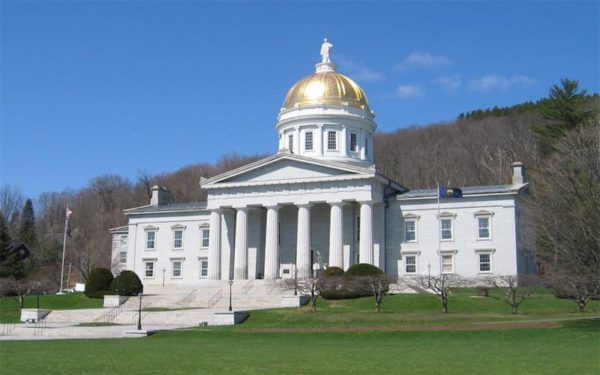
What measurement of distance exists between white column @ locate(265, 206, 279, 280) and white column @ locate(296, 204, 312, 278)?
2182 mm

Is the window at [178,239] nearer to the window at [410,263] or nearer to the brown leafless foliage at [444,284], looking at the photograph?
the window at [410,263]

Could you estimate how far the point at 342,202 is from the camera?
60.8 meters

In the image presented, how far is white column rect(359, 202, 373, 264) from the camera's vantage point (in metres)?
59.2

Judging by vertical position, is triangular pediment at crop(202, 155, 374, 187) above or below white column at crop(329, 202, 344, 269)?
above

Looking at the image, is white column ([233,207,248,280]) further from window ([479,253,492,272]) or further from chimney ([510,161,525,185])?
chimney ([510,161,525,185])

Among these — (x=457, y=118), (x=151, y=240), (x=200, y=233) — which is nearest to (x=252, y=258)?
(x=200, y=233)

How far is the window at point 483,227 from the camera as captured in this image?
5900 cm

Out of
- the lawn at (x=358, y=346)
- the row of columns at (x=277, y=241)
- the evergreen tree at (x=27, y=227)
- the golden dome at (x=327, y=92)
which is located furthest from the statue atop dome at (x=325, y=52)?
the evergreen tree at (x=27, y=227)

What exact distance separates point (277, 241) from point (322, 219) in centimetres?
483

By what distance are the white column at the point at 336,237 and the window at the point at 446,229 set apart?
8.65 metres

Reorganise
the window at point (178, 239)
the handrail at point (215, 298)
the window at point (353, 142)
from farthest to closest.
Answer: the window at point (353, 142) < the window at point (178, 239) < the handrail at point (215, 298)

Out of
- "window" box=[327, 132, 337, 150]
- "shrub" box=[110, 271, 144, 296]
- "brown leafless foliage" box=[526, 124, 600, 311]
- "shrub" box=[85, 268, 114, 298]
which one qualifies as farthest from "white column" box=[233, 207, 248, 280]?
"brown leafless foliage" box=[526, 124, 600, 311]

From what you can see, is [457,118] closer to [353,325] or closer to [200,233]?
[200,233]

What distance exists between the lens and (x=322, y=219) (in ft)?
213
